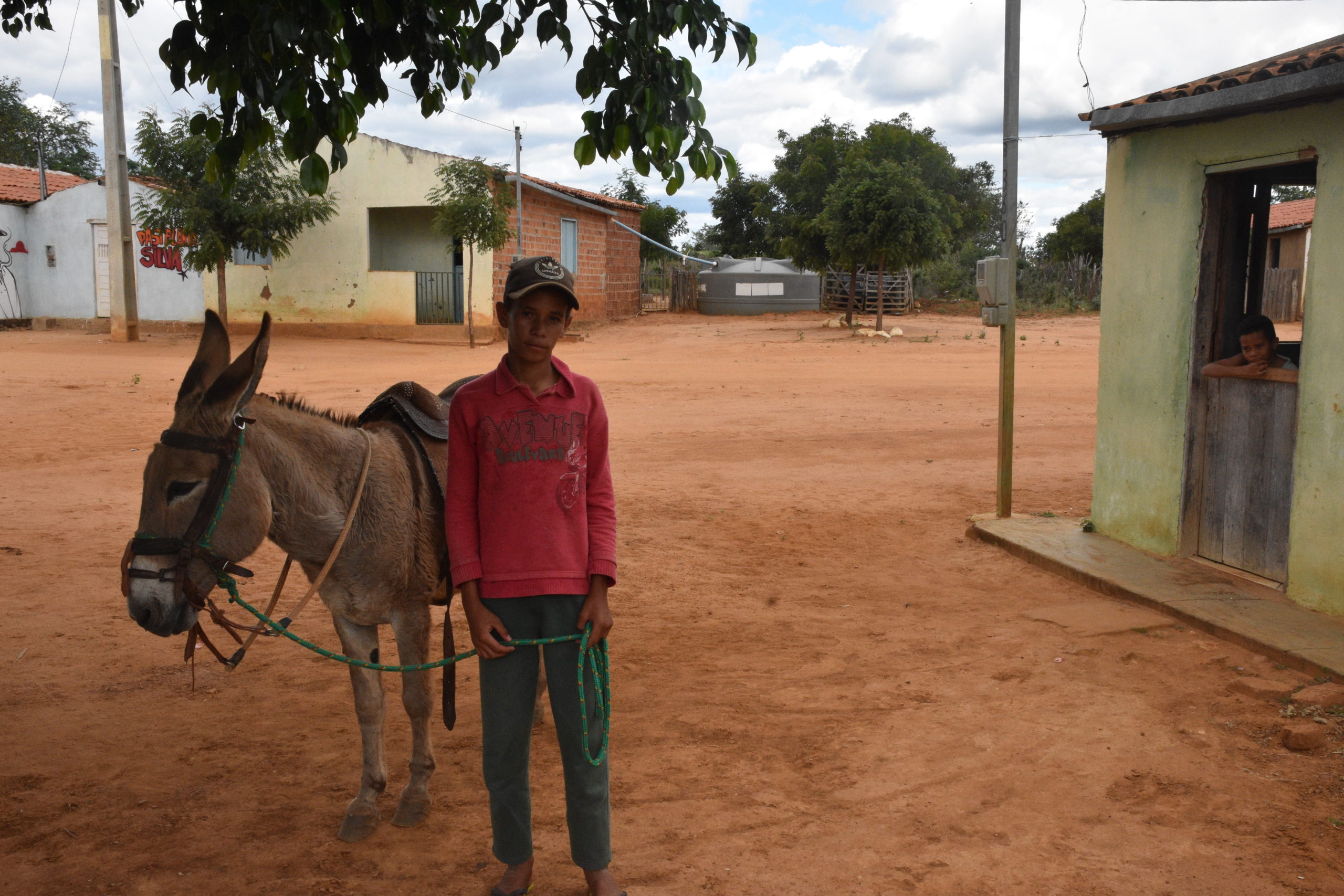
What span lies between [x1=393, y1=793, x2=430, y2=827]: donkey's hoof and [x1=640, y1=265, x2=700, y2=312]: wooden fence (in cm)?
3193

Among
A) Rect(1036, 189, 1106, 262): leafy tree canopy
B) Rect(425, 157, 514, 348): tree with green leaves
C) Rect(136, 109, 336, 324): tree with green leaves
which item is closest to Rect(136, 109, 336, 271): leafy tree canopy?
Rect(136, 109, 336, 324): tree with green leaves

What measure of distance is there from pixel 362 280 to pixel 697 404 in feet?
46.8

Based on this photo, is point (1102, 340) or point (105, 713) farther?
point (1102, 340)

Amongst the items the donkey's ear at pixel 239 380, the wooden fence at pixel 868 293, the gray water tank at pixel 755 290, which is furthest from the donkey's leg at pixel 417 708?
the gray water tank at pixel 755 290

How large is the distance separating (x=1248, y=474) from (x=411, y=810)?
5152 millimetres

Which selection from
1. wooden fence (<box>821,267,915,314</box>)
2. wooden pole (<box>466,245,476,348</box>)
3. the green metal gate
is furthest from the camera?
wooden fence (<box>821,267,915,314</box>)

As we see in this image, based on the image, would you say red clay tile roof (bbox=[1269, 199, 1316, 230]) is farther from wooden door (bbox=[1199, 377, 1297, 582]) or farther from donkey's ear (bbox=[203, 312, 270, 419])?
donkey's ear (bbox=[203, 312, 270, 419])

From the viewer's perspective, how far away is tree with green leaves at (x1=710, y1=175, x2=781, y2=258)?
44.3 m

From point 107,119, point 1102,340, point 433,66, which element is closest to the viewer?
point 433,66

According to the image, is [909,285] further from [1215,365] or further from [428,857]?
[428,857]

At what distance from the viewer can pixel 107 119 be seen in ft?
69.3

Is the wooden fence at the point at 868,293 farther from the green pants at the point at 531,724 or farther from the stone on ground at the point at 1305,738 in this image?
the green pants at the point at 531,724

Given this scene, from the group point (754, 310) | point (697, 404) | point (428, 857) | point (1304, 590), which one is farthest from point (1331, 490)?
point (754, 310)

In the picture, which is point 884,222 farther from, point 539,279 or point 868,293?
point 539,279
